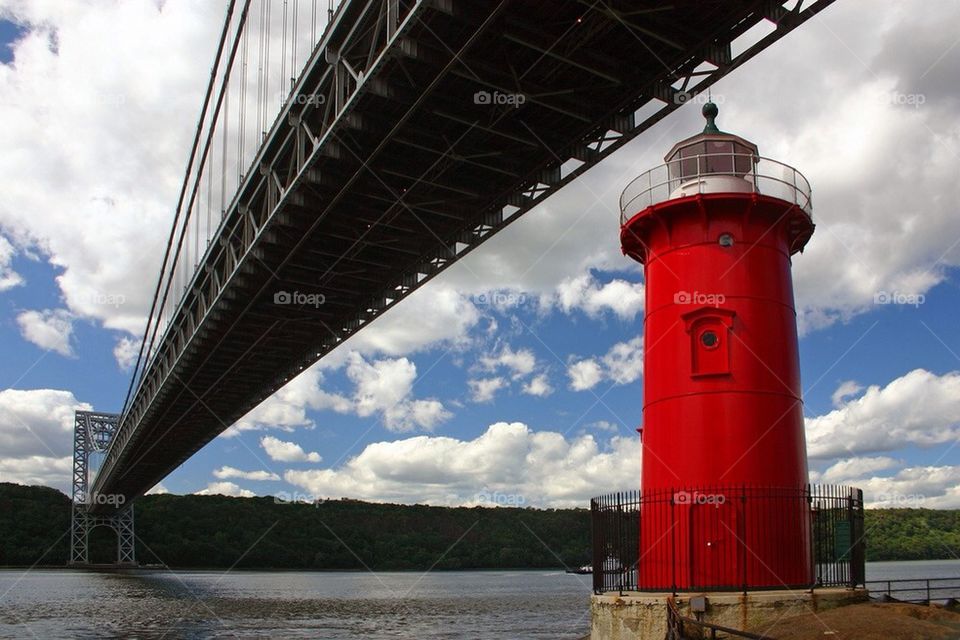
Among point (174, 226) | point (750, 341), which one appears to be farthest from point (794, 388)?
point (174, 226)

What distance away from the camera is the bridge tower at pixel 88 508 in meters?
111

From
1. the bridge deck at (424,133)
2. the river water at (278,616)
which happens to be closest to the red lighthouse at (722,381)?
the bridge deck at (424,133)

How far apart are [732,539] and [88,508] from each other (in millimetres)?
106120

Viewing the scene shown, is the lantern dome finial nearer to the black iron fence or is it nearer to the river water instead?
the black iron fence

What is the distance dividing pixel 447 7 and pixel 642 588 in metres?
8.55

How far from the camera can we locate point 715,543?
41.0 ft

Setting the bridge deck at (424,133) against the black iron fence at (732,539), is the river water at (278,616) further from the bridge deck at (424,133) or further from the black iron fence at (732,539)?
the black iron fence at (732,539)

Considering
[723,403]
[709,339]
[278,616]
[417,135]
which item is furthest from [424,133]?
[278,616]

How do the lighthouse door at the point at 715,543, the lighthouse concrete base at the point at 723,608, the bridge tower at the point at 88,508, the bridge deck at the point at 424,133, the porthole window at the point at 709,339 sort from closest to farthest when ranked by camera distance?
1. the lighthouse concrete base at the point at 723,608
2. the lighthouse door at the point at 715,543
3. the porthole window at the point at 709,339
4. the bridge deck at the point at 424,133
5. the bridge tower at the point at 88,508

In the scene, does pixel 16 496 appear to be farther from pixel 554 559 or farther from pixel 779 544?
pixel 779 544

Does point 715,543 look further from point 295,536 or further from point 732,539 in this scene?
point 295,536

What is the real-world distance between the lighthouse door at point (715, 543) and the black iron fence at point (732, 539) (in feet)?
0.04

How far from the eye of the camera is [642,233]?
1412 cm

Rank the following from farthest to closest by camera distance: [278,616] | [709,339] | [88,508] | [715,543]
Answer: [88,508]
[278,616]
[709,339]
[715,543]
